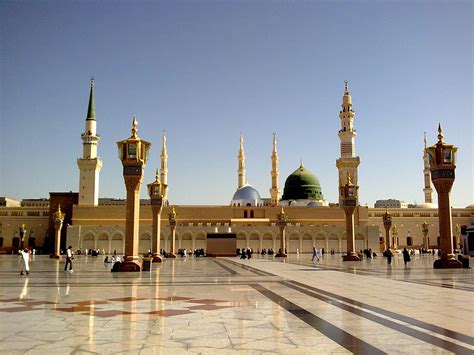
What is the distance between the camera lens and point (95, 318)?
666 centimetres

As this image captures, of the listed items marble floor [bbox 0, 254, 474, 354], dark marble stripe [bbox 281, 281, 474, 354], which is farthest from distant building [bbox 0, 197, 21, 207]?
dark marble stripe [bbox 281, 281, 474, 354]

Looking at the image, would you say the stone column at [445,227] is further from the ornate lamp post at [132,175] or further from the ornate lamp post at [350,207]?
the ornate lamp post at [132,175]

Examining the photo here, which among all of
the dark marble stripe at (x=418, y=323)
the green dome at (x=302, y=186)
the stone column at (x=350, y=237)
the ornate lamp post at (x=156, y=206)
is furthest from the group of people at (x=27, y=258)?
the green dome at (x=302, y=186)

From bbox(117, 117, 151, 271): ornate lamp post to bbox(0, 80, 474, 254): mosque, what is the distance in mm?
38738

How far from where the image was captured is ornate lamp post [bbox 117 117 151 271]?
18984 mm

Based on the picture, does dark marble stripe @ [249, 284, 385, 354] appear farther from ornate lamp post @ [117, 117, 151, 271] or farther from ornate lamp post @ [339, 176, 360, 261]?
ornate lamp post @ [339, 176, 360, 261]

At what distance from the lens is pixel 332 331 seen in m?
5.81

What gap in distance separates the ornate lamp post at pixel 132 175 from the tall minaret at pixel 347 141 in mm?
44427

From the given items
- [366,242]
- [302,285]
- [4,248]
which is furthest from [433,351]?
[4,248]

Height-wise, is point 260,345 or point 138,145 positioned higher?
point 138,145

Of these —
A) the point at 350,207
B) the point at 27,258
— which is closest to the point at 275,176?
the point at 350,207

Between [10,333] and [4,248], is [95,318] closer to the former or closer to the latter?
[10,333]

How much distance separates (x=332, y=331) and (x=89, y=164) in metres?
61.2

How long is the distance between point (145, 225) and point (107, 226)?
178 inches
